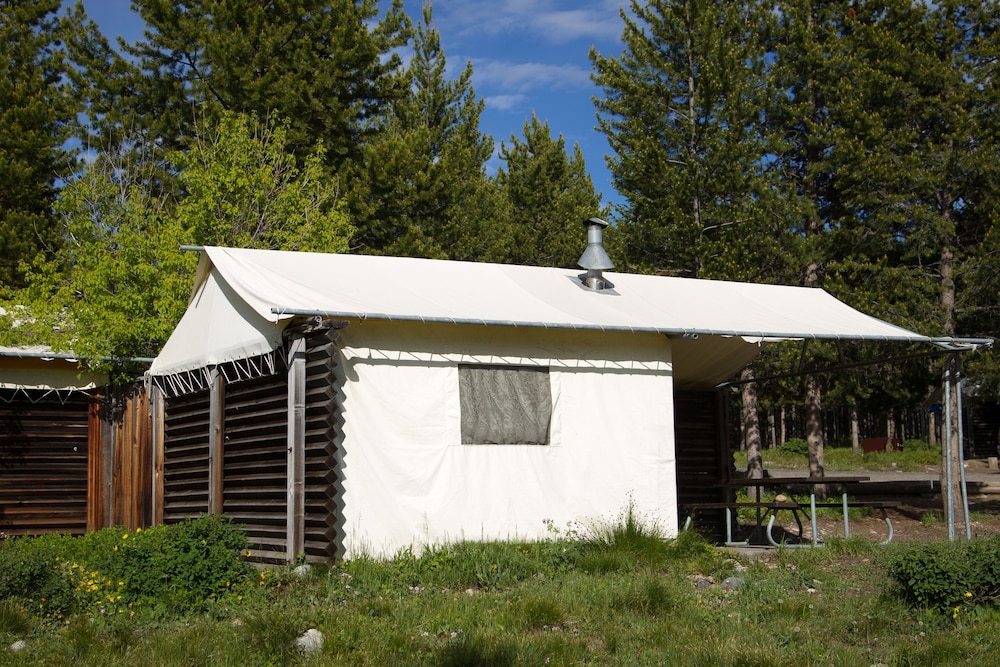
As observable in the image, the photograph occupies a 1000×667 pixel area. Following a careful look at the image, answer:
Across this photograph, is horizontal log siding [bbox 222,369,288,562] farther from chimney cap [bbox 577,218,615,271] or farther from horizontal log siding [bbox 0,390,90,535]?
chimney cap [bbox 577,218,615,271]

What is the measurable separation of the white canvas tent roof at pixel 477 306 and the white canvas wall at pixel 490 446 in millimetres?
391

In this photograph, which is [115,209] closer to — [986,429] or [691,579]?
[691,579]

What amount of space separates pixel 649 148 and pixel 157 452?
480 inches

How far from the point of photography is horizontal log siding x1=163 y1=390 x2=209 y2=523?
11461mm

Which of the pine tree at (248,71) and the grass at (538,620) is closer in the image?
the grass at (538,620)

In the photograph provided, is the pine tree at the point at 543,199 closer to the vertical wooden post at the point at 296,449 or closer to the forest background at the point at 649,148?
the forest background at the point at 649,148

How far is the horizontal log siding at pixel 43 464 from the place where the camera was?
42.4 feet

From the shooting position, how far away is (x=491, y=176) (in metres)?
36.5

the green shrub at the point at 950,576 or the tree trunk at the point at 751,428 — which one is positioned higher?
the tree trunk at the point at 751,428

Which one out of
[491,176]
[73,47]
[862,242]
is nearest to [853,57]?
[862,242]

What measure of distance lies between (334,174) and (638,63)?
698 cm

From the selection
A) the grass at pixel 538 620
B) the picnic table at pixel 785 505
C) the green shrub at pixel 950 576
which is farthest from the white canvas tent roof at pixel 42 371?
the green shrub at pixel 950 576

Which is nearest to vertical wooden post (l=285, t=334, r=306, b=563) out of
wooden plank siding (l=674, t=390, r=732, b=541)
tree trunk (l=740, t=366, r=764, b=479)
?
wooden plank siding (l=674, t=390, r=732, b=541)

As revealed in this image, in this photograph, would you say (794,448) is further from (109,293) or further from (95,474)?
(95,474)
